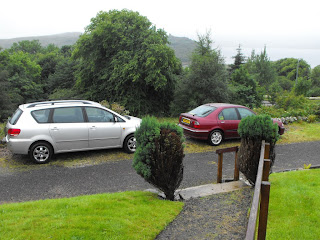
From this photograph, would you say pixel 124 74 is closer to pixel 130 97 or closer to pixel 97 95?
pixel 130 97

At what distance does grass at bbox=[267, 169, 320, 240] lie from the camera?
3922mm

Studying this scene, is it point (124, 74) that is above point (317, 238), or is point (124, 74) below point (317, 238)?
above

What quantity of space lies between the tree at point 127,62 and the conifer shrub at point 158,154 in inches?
657

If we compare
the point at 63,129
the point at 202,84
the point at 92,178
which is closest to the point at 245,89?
the point at 202,84

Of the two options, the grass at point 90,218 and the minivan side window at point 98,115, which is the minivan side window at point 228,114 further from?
the grass at point 90,218

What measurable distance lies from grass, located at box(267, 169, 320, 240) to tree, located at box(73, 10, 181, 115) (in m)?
16.5

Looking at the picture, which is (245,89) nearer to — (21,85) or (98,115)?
(98,115)

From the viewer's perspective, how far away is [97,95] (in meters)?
24.8

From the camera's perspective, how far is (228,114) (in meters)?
10.4

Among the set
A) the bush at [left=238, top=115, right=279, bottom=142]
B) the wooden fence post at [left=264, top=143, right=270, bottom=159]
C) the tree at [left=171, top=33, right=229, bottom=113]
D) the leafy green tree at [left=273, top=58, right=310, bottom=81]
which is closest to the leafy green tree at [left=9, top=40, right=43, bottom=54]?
the leafy green tree at [left=273, top=58, right=310, bottom=81]

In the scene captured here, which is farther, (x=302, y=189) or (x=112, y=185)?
(x=112, y=185)

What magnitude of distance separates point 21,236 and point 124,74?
18995mm

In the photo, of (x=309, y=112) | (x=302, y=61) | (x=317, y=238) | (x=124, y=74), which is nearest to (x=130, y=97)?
(x=124, y=74)

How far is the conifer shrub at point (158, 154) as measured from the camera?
16.4 ft
